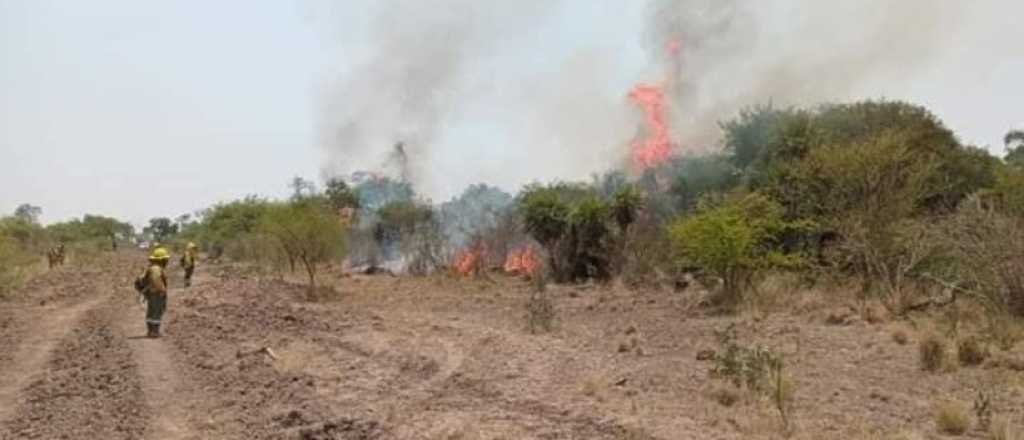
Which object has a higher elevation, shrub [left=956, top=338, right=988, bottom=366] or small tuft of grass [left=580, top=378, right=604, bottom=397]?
shrub [left=956, top=338, right=988, bottom=366]

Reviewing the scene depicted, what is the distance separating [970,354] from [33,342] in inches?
699

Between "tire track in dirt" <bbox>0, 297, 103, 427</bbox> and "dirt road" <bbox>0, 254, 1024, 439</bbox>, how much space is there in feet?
0.21

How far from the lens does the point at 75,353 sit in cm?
1927

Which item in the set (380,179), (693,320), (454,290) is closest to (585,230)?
(454,290)

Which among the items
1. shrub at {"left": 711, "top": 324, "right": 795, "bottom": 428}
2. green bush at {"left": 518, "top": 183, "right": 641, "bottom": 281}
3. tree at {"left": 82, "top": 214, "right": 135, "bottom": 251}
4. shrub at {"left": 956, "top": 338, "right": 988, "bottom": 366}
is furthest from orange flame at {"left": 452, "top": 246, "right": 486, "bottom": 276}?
tree at {"left": 82, "top": 214, "right": 135, "bottom": 251}

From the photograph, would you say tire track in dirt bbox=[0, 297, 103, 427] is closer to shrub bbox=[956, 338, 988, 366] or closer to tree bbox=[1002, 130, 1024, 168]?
shrub bbox=[956, 338, 988, 366]

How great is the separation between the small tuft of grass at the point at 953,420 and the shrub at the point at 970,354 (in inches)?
198

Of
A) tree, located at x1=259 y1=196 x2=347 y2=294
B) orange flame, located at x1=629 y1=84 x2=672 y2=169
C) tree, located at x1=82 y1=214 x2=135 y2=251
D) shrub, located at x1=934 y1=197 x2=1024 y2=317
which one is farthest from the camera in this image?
tree, located at x1=82 y1=214 x2=135 y2=251

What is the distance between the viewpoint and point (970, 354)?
16406mm

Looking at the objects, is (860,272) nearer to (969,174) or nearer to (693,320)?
(693,320)

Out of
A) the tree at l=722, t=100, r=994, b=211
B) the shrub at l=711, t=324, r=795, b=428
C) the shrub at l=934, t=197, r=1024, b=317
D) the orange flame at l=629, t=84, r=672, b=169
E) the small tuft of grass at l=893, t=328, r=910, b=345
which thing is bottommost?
the shrub at l=711, t=324, r=795, b=428

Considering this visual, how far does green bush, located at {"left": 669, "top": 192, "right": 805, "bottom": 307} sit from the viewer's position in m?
30.1

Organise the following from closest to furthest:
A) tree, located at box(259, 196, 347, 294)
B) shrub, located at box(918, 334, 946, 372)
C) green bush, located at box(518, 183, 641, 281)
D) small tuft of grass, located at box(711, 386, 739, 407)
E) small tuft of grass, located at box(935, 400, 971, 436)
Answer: small tuft of grass, located at box(935, 400, 971, 436), small tuft of grass, located at box(711, 386, 739, 407), shrub, located at box(918, 334, 946, 372), tree, located at box(259, 196, 347, 294), green bush, located at box(518, 183, 641, 281)

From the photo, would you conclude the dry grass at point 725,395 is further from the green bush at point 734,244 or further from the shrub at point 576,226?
the shrub at point 576,226
